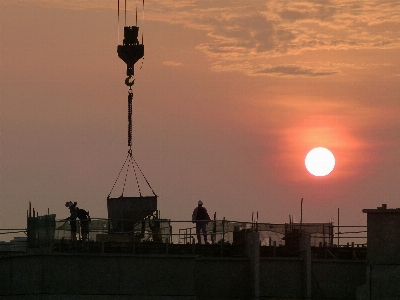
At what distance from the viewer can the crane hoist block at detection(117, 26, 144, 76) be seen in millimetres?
51656

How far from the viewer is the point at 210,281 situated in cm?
4900

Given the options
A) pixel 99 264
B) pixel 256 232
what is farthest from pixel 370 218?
pixel 99 264

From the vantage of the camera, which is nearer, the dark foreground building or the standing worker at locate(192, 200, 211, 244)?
the dark foreground building

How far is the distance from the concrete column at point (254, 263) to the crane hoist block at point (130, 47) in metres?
9.82

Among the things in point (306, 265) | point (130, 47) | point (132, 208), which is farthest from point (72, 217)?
point (306, 265)

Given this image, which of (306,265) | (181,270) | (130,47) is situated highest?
(130,47)

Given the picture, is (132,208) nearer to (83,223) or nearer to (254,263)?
(83,223)

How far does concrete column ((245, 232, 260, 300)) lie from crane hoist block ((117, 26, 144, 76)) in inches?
387

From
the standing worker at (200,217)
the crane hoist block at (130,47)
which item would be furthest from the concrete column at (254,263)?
the crane hoist block at (130,47)

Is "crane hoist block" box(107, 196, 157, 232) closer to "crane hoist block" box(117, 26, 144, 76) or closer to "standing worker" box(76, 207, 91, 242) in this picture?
"standing worker" box(76, 207, 91, 242)

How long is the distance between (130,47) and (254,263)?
1147 cm

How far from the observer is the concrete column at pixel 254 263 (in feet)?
158

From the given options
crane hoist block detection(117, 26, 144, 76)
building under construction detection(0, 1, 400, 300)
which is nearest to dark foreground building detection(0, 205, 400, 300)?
building under construction detection(0, 1, 400, 300)

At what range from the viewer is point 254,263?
4850 cm
